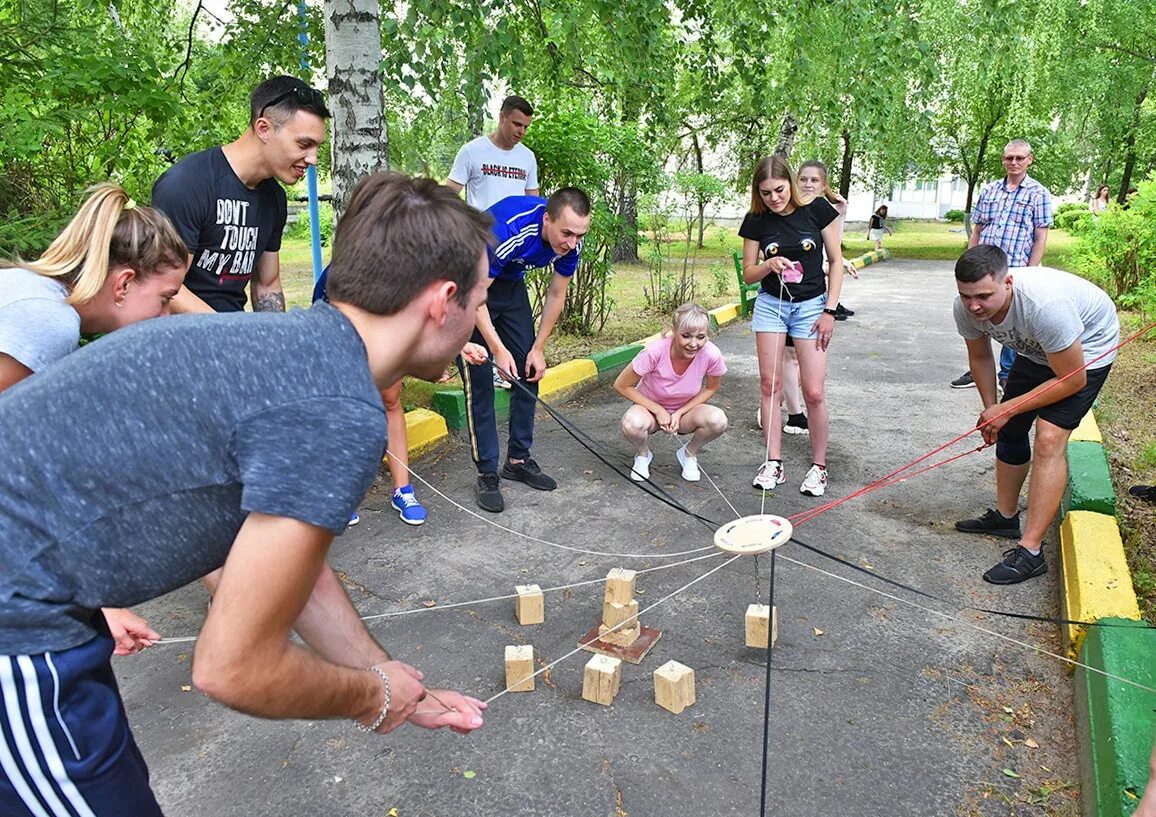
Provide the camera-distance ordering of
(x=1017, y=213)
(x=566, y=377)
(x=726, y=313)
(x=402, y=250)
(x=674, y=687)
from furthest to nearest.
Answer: (x=726, y=313) < (x=566, y=377) < (x=1017, y=213) < (x=674, y=687) < (x=402, y=250)

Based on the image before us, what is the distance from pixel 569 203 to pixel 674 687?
2.68 meters

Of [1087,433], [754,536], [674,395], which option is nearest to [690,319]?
[674,395]

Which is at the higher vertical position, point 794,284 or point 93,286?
point 93,286

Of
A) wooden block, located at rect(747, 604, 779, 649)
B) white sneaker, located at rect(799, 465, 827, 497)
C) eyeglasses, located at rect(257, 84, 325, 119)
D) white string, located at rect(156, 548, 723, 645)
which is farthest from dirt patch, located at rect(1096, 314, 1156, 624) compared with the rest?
eyeglasses, located at rect(257, 84, 325, 119)

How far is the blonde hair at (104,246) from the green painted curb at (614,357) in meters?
5.49

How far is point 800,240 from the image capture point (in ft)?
16.9

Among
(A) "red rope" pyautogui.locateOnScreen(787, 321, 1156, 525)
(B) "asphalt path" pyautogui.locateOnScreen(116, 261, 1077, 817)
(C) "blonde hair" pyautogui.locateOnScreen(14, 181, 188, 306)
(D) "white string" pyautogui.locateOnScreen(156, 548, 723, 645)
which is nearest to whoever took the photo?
(C) "blonde hair" pyautogui.locateOnScreen(14, 181, 188, 306)

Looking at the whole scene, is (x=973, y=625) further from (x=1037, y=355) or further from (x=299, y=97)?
(x=299, y=97)

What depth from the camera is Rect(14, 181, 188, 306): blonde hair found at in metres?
2.20

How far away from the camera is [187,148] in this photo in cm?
584

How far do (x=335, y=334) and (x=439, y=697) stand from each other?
91 centimetres

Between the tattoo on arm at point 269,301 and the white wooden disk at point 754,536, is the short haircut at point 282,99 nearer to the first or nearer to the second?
the tattoo on arm at point 269,301

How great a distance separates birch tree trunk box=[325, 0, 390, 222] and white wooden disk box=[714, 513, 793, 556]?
312 centimetres

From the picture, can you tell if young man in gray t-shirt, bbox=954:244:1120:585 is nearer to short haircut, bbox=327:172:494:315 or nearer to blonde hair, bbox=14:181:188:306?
short haircut, bbox=327:172:494:315
